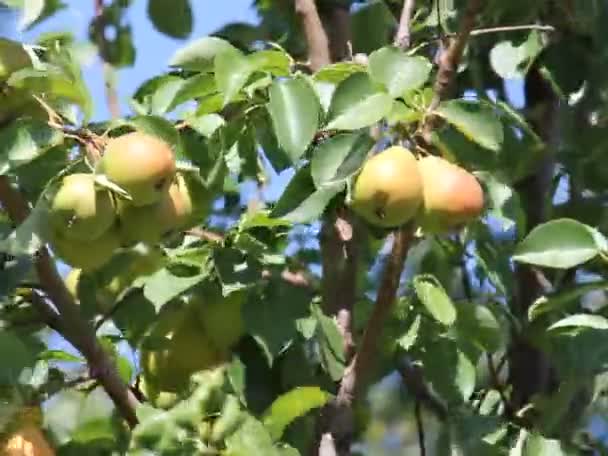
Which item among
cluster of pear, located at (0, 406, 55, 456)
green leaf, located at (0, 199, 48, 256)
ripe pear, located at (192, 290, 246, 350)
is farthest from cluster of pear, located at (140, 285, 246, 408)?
green leaf, located at (0, 199, 48, 256)

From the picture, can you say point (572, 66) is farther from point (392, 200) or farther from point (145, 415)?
point (145, 415)

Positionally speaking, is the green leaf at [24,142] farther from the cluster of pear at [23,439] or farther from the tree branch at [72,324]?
the cluster of pear at [23,439]

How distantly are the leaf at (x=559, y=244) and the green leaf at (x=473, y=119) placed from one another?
9cm

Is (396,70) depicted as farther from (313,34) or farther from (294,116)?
(313,34)

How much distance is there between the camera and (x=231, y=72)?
1172 mm

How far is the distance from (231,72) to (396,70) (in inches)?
5.4

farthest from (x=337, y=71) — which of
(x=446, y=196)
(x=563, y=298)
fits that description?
(x=563, y=298)

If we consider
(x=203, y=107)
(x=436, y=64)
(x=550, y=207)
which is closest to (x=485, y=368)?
(x=550, y=207)

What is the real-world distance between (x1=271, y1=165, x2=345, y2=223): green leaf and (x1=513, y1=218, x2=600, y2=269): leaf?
0.54 ft

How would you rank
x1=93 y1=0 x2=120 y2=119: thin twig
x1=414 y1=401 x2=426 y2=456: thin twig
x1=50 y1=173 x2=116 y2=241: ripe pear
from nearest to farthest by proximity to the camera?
1. x1=50 y1=173 x2=116 y2=241: ripe pear
2. x1=414 y1=401 x2=426 y2=456: thin twig
3. x1=93 y1=0 x2=120 y2=119: thin twig

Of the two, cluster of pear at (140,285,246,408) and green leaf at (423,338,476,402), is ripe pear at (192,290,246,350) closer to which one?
cluster of pear at (140,285,246,408)

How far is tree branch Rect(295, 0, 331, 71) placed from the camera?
142 cm

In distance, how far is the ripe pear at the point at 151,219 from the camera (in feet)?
3.64

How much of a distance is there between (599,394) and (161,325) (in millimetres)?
Answer: 414
